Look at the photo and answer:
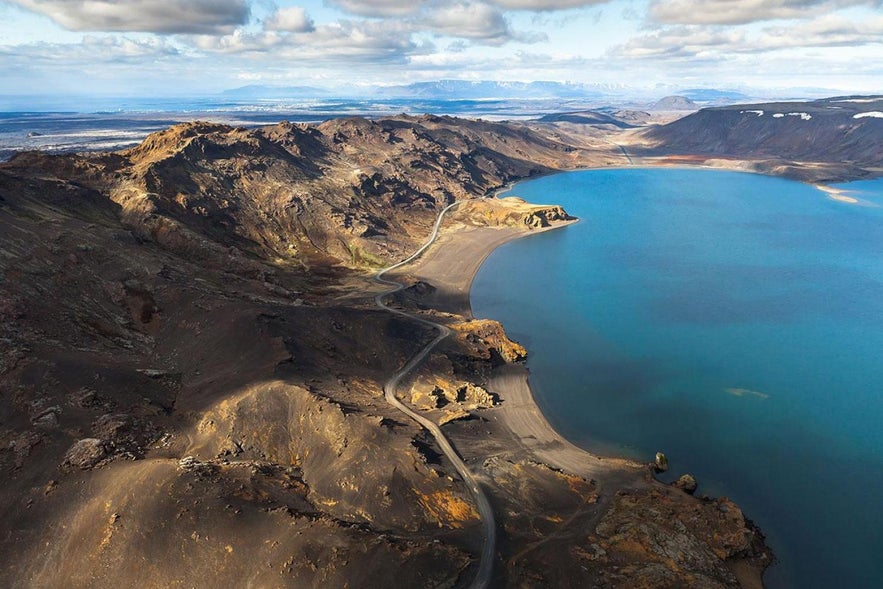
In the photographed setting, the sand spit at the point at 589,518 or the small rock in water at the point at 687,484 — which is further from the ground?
the sand spit at the point at 589,518

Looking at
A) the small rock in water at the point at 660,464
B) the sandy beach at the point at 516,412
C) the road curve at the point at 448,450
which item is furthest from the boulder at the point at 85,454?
the small rock in water at the point at 660,464

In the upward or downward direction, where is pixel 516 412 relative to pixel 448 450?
downward

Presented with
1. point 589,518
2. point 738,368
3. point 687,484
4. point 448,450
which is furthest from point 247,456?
point 738,368

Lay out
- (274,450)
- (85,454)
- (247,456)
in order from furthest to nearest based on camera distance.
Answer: (274,450), (247,456), (85,454)

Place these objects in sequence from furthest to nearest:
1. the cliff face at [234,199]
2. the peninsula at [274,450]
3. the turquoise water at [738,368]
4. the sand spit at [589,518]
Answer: the cliff face at [234,199], the turquoise water at [738,368], the sand spit at [589,518], the peninsula at [274,450]

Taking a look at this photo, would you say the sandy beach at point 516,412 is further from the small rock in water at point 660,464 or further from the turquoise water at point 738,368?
the turquoise water at point 738,368

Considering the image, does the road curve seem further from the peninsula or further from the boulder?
the boulder

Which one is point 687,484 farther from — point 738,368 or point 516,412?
point 738,368
